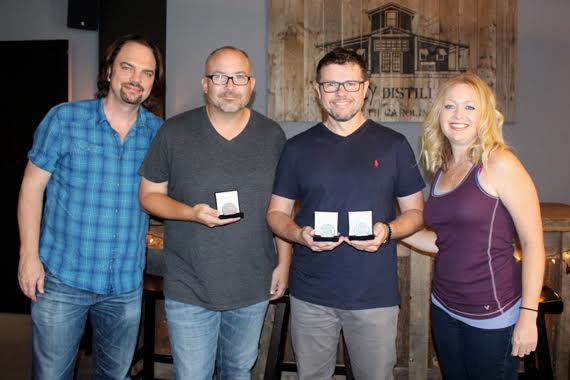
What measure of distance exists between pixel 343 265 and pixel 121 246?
953 mm

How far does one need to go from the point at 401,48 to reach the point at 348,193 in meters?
2.42

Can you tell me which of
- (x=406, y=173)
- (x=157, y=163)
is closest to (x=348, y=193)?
(x=406, y=173)

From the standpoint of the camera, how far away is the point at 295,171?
220 cm

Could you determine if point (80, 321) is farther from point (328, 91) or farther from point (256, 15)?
point (256, 15)

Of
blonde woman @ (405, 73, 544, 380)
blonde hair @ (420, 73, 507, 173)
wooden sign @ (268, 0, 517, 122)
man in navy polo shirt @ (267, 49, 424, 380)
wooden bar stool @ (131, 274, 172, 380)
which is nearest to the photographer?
blonde woman @ (405, 73, 544, 380)

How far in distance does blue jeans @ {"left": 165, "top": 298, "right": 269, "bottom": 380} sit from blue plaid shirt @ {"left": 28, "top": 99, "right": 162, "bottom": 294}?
0.31 m

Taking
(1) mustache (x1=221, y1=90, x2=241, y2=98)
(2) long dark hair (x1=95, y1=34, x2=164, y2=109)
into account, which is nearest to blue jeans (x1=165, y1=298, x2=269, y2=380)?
(1) mustache (x1=221, y1=90, x2=241, y2=98)

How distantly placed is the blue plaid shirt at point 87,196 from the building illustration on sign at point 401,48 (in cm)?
250

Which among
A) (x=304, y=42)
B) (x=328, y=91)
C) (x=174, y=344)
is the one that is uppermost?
(x=304, y=42)

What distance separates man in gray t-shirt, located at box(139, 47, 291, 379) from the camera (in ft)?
7.02

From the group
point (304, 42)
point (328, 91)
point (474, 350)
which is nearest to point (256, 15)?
point (304, 42)

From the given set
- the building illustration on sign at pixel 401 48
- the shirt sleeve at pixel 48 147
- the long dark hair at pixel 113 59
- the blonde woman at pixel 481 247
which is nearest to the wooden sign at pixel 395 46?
the building illustration on sign at pixel 401 48

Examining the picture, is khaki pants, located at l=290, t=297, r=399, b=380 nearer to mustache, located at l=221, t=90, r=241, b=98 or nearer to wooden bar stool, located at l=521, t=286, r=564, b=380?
wooden bar stool, located at l=521, t=286, r=564, b=380

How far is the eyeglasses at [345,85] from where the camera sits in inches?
83.0
